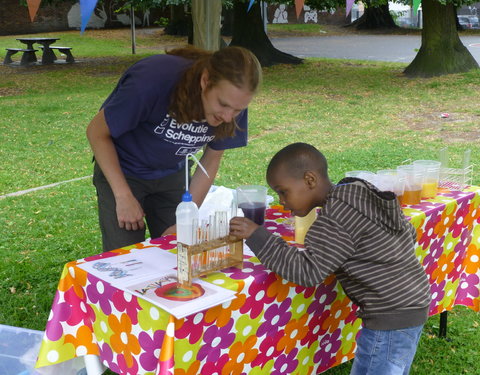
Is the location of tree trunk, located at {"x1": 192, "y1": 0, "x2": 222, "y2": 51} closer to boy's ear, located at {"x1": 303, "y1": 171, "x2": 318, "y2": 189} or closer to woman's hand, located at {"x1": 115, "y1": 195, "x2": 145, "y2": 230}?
woman's hand, located at {"x1": 115, "y1": 195, "x2": 145, "y2": 230}

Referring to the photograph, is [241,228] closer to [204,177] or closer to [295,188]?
[295,188]

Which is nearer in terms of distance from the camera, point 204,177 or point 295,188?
point 295,188

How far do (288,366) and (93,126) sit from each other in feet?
4.19

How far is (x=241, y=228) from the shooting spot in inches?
91.4

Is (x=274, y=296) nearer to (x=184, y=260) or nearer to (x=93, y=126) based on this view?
(x=184, y=260)

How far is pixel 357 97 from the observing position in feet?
41.5

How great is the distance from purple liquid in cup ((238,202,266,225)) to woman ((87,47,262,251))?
36cm

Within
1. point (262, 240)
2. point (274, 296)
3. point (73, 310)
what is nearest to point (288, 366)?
point (274, 296)

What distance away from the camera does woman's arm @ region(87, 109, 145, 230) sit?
265 cm

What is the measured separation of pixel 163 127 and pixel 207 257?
0.66 metres

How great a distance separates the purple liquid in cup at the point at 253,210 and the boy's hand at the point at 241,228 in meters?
0.31

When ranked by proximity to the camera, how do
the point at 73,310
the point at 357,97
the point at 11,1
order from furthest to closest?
the point at 11,1 → the point at 357,97 → the point at 73,310

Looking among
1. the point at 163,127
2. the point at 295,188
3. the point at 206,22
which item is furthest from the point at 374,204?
the point at 206,22

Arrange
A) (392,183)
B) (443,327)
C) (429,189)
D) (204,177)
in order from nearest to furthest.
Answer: (204,177) < (392,183) < (429,189) < (443,327)
